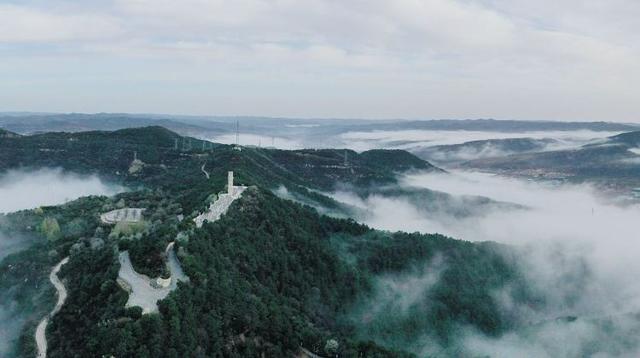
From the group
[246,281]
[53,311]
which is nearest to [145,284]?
[53,311]

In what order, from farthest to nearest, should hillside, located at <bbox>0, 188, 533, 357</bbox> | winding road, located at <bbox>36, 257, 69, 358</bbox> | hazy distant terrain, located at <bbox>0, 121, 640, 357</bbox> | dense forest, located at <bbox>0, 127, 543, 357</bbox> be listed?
hazy distant terrain, located at <bbox>0, 121, 640, 357</bbox>
winding road, located at <bbox>36, 257, 69, 358</bbox>
dense forest, located at <bbox>0, 127, 543, 357</bbox>
hillside, located at <bbox>0, 188, 533, 357</bbox>

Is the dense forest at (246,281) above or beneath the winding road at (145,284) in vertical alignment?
beneath

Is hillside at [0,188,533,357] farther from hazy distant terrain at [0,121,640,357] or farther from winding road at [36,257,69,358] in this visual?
winding road at [36,257,69,358]

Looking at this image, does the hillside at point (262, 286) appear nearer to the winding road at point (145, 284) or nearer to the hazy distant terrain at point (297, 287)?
the hazy distant terrain at point (297, 287)

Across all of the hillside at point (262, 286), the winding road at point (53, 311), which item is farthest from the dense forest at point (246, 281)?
the winding road at point (53, 311)

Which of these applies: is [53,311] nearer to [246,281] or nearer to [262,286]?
[246,281]

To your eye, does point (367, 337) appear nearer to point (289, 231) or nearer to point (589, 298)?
point (289, 231)

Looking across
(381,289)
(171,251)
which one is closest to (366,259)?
(381,289)

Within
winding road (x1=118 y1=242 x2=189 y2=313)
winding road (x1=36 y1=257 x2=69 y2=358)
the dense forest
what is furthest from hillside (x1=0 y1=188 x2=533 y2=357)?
winding road (x1=118 y1=242 x2=189 y2=313)

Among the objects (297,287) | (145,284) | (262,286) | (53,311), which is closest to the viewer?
(145,284)

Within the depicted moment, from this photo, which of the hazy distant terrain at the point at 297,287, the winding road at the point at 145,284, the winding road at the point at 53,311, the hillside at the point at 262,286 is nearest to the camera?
the hillside at the point at 262,286
